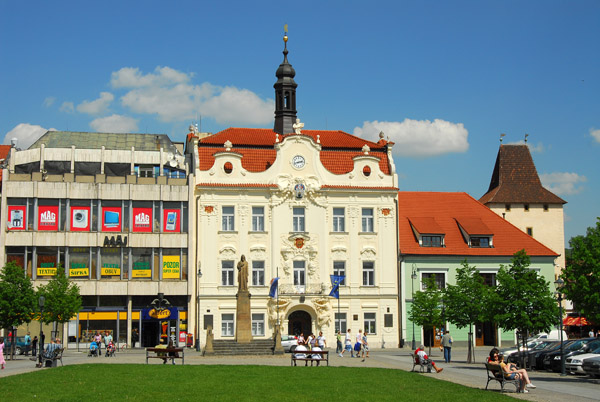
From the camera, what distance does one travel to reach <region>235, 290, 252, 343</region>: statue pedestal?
48.0 meters

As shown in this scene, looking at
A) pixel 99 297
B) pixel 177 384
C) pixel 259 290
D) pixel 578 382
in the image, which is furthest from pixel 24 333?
pixel 578 382

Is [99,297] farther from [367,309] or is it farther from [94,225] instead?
[367,309]

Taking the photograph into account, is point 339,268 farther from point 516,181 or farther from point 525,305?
point 525,305

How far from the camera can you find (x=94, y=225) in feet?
194

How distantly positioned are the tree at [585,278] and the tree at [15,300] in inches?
1199

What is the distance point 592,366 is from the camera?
32.1 metres

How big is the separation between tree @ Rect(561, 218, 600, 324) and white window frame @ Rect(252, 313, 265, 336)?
2860cm

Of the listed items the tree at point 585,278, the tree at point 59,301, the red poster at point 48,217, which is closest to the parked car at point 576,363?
the tree at point 585,278

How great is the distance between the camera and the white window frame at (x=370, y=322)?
202ft

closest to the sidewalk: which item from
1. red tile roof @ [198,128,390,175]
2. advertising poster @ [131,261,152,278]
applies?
advertising poster @ [131,261,152,278]

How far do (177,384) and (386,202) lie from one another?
39.0 meters

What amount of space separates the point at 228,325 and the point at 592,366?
1267 inches

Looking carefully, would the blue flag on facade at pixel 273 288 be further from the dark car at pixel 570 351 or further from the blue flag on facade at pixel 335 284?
the dark car at pixel 570 351

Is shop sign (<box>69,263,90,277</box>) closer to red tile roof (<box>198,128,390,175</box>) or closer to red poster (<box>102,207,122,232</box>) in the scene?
red poster (<box>102,207,122,232</box>)
